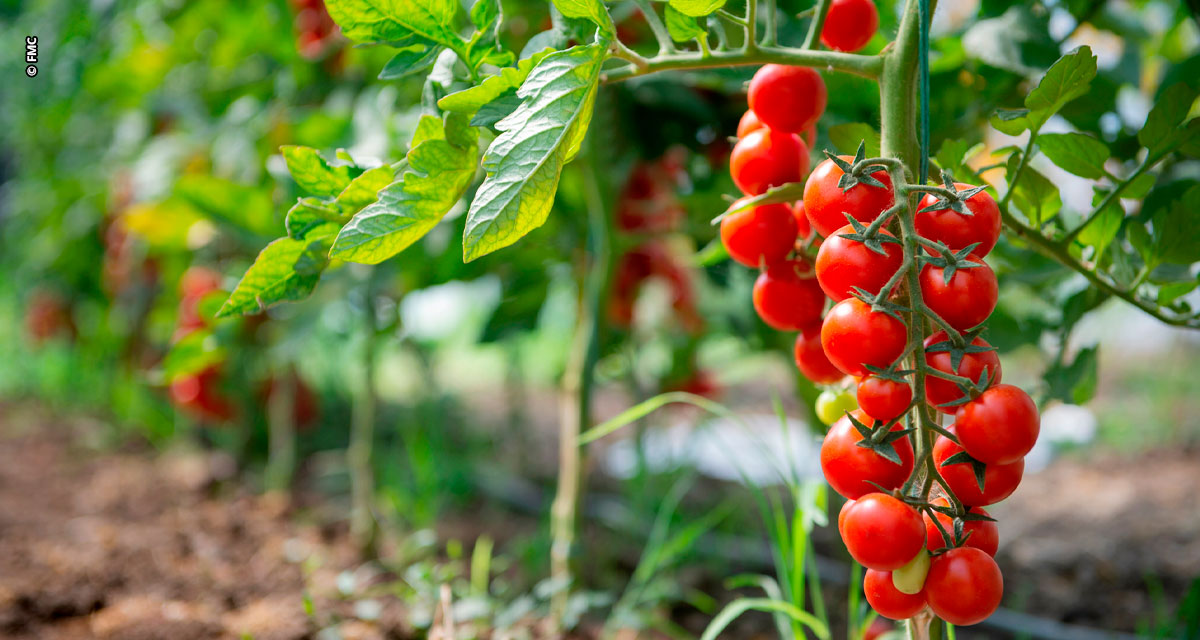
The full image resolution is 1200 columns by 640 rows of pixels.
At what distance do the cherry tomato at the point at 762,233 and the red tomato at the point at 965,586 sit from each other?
0.19 meters

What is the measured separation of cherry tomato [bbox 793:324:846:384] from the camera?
47 cm

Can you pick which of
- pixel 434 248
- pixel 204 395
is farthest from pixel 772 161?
pixel 204 395

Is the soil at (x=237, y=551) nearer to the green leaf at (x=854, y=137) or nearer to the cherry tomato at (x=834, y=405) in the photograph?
the cherry tomato at (x=834, y=405)

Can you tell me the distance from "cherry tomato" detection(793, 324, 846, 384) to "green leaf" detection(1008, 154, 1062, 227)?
5.9 inches

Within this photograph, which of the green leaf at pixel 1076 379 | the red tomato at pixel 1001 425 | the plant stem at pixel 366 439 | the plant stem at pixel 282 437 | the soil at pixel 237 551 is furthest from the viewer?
the plant stem at pixel 282 437

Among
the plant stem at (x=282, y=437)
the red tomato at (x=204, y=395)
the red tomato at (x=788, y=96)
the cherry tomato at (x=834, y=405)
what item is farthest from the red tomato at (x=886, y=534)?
the red tomato at (x=204, y=395)

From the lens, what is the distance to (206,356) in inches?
38.6

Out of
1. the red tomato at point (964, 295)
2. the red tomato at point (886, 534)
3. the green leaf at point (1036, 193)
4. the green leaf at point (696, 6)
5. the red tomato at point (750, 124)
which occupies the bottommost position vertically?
the red tomato at point (886, 534)

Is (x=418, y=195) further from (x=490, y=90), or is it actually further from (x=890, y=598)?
(x=890, y=598)

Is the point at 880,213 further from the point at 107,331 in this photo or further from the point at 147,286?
the point at 107,331

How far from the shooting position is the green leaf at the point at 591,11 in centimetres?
41

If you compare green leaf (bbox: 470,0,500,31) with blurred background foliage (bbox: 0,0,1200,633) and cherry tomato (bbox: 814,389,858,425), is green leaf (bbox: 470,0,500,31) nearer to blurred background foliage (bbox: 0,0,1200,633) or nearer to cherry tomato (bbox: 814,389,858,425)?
blurred background foliage (bbox: 0,0,1200,633)

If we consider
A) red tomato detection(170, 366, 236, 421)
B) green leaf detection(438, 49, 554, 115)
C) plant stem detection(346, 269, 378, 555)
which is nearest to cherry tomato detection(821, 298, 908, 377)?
green leaf detection(438, 49, 554, 115)

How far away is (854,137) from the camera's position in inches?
19.0
